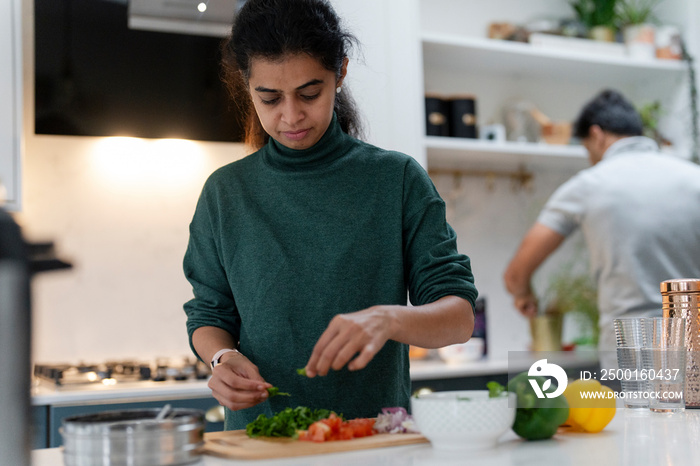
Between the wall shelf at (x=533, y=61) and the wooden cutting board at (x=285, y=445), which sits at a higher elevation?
the wall shelf at (x=533, y=61)

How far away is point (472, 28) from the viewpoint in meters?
3.40

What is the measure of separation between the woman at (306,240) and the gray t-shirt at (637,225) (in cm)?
123

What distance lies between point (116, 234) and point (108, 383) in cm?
63

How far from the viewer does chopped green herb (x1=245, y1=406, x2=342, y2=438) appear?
1.09 meters

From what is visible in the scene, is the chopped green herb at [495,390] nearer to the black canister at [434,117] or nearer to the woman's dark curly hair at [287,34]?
the woman's dark curly hair at [287,34]

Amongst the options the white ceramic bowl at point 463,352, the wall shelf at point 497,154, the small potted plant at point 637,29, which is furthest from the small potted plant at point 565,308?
the small potted plant at point 637,29

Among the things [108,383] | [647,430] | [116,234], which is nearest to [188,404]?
[108,383]

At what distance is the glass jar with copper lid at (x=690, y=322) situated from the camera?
133 centimetres

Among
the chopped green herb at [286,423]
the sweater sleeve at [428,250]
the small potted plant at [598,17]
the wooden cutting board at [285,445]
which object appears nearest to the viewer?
the wooden cutting board at [285,445]

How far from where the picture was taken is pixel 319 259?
1391 millimetres

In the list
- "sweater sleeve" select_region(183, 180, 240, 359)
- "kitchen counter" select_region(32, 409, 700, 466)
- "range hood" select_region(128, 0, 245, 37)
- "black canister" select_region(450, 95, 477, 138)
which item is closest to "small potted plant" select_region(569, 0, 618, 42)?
"black canister" select_region(450, 95, 477, 138)

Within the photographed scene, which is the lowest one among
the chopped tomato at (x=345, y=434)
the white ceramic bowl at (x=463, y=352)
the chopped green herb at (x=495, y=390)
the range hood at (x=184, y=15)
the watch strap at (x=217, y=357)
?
the white ceramic bowl at (x=463, y=352)

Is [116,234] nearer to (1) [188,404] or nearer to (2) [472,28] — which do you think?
(1) [188,404]

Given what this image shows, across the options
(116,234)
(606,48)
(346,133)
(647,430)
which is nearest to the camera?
(647,430)
